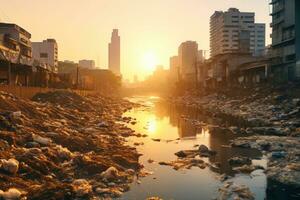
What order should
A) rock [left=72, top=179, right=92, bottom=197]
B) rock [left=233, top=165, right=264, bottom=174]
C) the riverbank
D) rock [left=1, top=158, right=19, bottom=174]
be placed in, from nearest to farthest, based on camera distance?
rock [left=72, top=179, right=92, bottom=197], rock [left=1, top=158, right=19, bottom=174], the riverbank, rock [left=233, top=165, right=264, bottom=174]

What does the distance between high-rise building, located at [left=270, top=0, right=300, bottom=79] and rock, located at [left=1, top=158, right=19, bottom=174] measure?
164ft

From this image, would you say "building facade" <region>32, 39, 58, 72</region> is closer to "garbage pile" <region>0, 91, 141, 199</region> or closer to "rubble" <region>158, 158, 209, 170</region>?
"garbage pile" <region>0, 91, 141, 199</region>

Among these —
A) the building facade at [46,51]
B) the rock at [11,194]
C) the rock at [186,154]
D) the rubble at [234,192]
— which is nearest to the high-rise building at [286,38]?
the rock at [186,154]

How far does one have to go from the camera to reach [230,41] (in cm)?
16638

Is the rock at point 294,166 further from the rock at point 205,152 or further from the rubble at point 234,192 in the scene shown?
the rock at point 205,152

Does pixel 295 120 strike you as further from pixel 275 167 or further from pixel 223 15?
pixel 223 15

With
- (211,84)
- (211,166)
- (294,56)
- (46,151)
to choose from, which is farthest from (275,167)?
(211,84)

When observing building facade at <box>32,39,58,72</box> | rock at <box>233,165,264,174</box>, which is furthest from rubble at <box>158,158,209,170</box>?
building facade at <box>32,39,58,72</box>

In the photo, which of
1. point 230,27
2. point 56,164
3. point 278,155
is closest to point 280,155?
point 278,155

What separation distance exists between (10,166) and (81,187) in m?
2.24

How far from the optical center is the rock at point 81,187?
1141cm

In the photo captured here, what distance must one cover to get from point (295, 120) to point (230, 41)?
142 metres

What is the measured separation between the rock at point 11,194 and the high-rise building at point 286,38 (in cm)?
5087

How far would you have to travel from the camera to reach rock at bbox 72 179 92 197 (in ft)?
37.4
